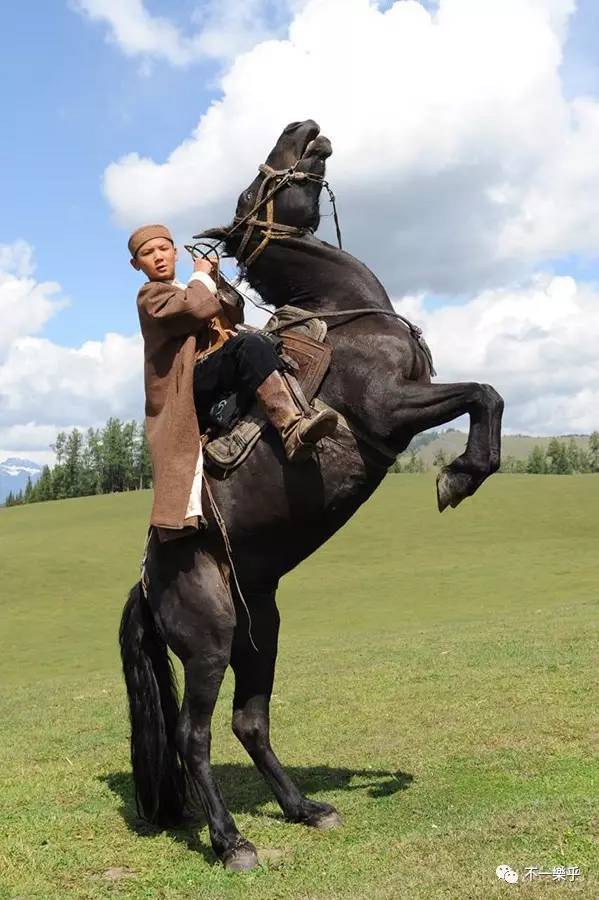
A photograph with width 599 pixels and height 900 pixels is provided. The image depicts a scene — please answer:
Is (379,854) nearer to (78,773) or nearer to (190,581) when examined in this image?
(190,581)

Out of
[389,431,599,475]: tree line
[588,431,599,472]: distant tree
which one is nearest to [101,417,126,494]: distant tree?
[389,431,599,475]: tree line

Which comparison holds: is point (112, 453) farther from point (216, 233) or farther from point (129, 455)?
point (216, 233)

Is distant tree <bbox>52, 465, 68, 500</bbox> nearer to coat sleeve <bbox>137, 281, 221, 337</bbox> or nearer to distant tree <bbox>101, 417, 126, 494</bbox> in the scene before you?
distant tree <bbox>101, 417, 126, 494</bbox>

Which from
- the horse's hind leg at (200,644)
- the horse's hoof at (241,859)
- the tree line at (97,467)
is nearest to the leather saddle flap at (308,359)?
the horse's hind leg at (200,644)

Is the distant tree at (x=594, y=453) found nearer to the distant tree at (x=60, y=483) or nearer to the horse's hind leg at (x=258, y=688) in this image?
the distant tree at (x=60, y=483)

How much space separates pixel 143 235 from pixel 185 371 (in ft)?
2.88

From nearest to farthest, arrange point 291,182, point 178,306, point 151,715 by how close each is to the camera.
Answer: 1. point 178,306
2. point 291,182
3. point 151,715

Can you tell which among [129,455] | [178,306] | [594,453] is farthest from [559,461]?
[178,306]

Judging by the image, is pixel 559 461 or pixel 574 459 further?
pixel 574 459

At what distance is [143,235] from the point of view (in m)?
4.92

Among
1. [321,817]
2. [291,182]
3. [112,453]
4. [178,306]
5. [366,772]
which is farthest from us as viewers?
[112,453]

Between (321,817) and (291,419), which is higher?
(291,419)

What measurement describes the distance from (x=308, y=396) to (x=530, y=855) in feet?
8.38

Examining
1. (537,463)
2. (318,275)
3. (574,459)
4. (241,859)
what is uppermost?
(574,459)
